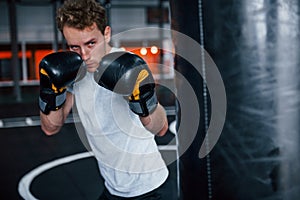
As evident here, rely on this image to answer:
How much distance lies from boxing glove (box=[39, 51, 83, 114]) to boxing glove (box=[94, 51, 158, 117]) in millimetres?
125

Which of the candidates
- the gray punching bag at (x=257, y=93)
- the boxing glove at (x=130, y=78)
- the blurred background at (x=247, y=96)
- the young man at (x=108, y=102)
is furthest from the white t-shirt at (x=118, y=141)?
the gray punching bag at (x=257, y=93)

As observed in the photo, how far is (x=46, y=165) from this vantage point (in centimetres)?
421

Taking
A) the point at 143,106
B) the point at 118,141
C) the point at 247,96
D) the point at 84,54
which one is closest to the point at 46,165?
the point at 118,141

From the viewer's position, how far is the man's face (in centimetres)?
147

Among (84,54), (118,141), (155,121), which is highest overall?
(84,54)

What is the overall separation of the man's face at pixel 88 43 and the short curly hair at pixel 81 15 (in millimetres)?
19

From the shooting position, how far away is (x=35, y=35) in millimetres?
Answer: 12914

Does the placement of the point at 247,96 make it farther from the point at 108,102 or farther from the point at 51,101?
the point at 51,101

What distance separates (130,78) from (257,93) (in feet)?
1.55

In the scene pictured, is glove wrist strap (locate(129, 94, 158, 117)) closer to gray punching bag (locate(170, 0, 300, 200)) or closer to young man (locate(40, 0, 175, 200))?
young man (locate(40, 0, 175, 200))

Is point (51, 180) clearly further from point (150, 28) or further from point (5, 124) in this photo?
point (150, 28)

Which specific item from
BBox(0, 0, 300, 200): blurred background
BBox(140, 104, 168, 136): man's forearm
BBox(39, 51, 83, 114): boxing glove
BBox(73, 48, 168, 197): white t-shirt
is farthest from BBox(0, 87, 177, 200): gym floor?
BBox(0, 0, 300, 200): blurred background

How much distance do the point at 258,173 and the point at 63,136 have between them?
5.07 meters

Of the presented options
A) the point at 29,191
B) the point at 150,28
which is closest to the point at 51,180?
the point at 29,191
